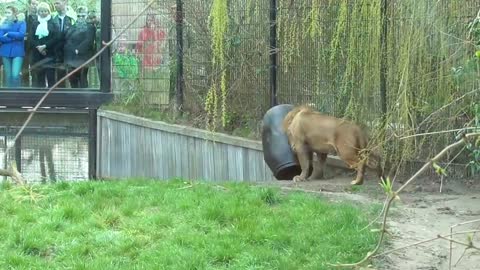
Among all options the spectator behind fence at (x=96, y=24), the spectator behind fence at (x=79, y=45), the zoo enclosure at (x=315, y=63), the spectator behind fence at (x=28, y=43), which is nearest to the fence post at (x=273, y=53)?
the zoo enclosure at (x=315, y=63)

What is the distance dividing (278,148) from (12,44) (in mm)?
5027

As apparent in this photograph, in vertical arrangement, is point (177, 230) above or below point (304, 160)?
below

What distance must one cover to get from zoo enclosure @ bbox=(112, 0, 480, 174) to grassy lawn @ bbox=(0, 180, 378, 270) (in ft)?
3.02

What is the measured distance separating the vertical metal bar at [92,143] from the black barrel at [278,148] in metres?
3.43

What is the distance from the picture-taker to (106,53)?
40.0ft

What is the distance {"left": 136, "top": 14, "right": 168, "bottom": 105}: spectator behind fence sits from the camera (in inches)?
480

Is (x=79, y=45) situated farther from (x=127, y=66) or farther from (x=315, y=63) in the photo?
(x=315, y=63)

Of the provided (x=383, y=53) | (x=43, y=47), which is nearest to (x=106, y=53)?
(x=43, y=47)

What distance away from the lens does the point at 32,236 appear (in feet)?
19.9

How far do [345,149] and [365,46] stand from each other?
64.2 inches

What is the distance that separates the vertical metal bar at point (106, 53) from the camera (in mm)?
12102

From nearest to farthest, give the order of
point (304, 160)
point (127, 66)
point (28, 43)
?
point (304, 160), point (28, 43), point (127, 66)

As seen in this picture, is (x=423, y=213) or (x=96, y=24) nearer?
(x=423, y=213)

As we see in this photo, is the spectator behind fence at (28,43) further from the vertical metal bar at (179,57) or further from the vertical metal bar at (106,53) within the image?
the vertical metal bar at (179,57)
